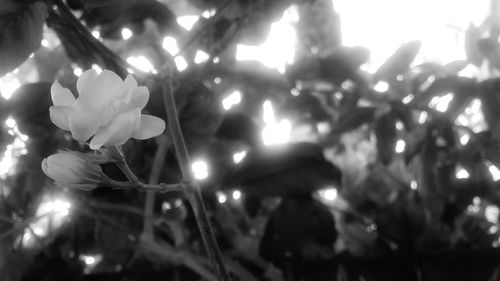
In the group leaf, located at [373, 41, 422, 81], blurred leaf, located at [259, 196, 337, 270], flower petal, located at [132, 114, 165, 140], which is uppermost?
leaf, located at [373, 41, 422, 81]

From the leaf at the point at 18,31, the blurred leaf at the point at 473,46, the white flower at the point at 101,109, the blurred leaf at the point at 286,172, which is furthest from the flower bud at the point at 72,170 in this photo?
the blurred leaf at the point at 473,46

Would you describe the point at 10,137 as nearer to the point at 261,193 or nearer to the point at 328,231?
the point at 261,193

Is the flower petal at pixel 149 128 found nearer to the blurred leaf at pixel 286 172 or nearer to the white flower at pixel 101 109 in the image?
the white flower at pixel 101 109

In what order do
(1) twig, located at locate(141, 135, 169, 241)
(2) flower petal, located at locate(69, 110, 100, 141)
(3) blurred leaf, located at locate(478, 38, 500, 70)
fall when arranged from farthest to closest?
(3) blurred leaf, located at locate(478, 38, 500, 70), (1) twig, located at locate(141, 135, 169, 241), (2) flower petal, located at locate(69, 110, 100, 141)

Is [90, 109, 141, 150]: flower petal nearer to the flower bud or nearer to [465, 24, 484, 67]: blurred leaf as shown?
the flower bud

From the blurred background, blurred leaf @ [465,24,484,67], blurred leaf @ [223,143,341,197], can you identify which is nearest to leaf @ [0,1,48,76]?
the blurred background

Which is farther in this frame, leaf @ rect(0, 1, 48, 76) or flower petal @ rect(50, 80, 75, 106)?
leaf @ rect(0, 1, 48, 76)

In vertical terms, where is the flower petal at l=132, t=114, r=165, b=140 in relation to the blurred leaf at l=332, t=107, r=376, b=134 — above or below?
below

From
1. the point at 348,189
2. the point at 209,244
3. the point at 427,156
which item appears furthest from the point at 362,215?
the point at 209,244
